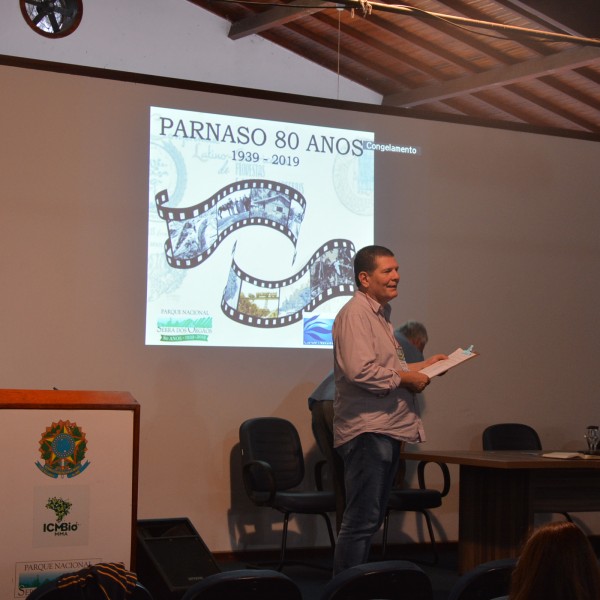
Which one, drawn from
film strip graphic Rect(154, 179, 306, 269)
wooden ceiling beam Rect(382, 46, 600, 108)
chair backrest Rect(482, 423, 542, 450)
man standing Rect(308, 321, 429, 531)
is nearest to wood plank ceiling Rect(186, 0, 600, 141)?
wooden ceiling beam Rect(382, 46, 600, 108)

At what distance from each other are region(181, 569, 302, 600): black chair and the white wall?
3.40 metres

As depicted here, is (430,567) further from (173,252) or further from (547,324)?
(173,252)

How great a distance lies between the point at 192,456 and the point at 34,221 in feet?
5.56

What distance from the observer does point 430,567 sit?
18.0 ft

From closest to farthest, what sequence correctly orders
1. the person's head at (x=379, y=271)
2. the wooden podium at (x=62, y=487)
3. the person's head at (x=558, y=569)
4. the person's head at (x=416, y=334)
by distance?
the person's head at (x=558, y=569) < the wooden podium at (x=62, y=487) < the person's head at (x=379, y=271) < the person's head at (x=416, y=334)

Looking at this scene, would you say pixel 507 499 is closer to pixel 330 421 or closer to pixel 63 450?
pixel 330 421

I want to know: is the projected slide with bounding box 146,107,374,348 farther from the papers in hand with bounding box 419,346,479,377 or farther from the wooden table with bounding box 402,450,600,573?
the papers in hand with bounding box 419,346,479,377

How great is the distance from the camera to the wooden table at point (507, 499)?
4.54m

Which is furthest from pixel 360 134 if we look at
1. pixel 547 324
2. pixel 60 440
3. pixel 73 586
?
pixel 73 586

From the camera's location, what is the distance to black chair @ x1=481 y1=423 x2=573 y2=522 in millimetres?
6027

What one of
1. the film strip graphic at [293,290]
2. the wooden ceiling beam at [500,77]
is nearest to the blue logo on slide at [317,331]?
the film strip graphic at [293,290]

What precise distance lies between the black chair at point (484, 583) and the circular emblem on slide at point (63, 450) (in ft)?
4.09

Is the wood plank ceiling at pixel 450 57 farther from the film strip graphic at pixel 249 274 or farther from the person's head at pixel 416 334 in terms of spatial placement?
the person's head at pixel 416 334

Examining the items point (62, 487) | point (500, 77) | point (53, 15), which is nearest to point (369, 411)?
point (62, 487)
